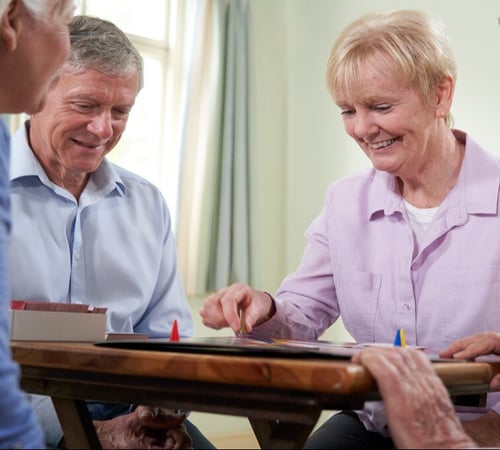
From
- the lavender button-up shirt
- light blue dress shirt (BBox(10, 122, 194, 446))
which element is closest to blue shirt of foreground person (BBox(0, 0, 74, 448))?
light blue dress shirt (BBox(10, 122, 194, 446))

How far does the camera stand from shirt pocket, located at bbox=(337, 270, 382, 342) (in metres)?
1.82

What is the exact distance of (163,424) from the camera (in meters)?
1.46

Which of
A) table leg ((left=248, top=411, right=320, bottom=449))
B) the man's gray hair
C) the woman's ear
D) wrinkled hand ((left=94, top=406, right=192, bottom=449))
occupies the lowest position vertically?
wrinkled hand ((left=94, top=406, right=192, bottom=449))

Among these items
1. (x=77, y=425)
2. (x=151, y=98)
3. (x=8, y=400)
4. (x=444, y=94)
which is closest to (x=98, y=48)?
(x=444, y=94)

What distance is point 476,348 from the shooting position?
4.34ft

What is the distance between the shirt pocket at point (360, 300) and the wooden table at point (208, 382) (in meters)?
0.55

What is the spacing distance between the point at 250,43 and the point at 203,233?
3.71ft

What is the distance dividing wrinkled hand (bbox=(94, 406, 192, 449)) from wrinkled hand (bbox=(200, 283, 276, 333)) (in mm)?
221

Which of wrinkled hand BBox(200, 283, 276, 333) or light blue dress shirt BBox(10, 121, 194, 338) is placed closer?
wrinkled hand BBox(200, 283, 276, 333)

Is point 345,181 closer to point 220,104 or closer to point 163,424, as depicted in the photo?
point 163,424

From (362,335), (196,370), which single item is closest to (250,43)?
(362,335)

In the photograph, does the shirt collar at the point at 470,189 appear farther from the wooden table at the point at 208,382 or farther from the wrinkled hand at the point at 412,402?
the wrinkled hand at the point at 412,402

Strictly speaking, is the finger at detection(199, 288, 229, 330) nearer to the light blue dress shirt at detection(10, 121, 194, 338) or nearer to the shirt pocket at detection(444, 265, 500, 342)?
the light blue dress shirt at detection(10, 121, 194, 338)

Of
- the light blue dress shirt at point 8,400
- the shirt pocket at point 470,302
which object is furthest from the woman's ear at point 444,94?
the light blue dress shirt at point 8,400
